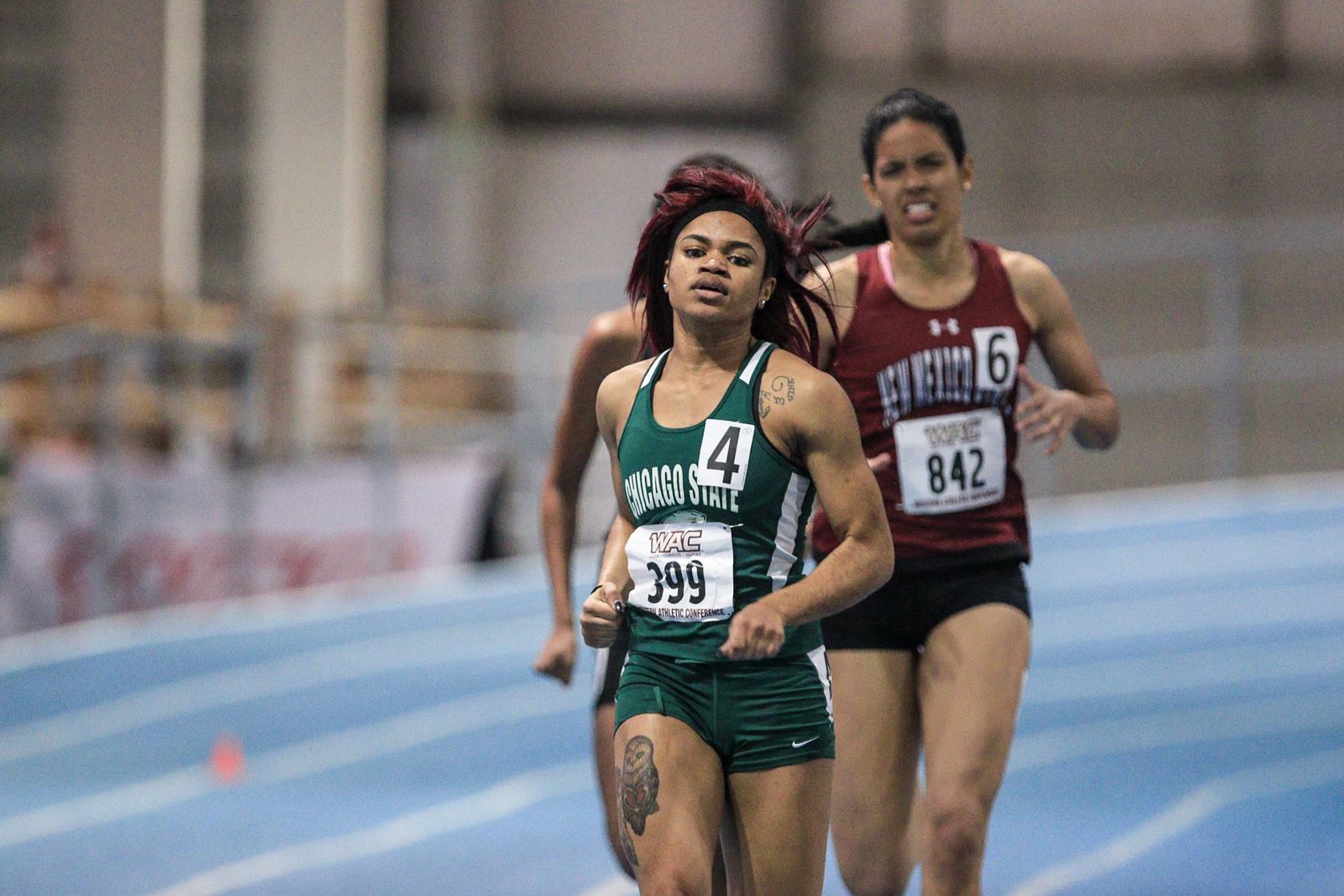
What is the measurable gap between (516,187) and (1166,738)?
30.8 feet

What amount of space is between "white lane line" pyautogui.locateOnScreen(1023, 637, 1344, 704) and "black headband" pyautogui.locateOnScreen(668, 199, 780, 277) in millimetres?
5475

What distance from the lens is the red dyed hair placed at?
11.4ft

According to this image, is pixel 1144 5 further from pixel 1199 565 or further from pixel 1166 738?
pixel 1166 738

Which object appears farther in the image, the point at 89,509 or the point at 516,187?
the point at 516,187

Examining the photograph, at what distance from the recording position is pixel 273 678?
30.4ft

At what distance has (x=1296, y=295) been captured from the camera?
1550cm

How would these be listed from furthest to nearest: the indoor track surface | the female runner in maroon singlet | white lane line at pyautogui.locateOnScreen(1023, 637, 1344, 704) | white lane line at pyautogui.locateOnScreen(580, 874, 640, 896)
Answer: white lane line at pyautogui.locateOnScreen(1023, 637, 1344, 704)
the indoor track surface
white lane line at pyautogui.locateOnScreen(580, 874, 640, 896)
the female runner in maroon singlet

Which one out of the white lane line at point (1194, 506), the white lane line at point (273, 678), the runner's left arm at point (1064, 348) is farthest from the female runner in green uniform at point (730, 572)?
the white lane line at point (1194, 506)

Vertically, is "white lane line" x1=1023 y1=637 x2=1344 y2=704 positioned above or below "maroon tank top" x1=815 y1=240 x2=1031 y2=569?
below

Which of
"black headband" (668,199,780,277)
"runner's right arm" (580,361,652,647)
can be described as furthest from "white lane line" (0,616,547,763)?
"black headband" (668,199,780,277)

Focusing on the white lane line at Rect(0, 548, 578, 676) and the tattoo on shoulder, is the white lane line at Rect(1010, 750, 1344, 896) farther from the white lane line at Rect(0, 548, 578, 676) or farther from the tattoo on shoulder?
the white lane line at Rect(0, 548, 578, 676)

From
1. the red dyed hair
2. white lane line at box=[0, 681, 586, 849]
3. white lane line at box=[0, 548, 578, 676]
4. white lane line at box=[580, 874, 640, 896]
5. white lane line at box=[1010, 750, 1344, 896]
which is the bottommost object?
white lane line at box=[0, 681, 586, 849]

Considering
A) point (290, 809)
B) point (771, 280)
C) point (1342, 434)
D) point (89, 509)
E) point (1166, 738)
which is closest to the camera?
point (771, 280)

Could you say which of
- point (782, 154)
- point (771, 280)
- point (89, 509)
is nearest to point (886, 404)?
point (771, 280)
